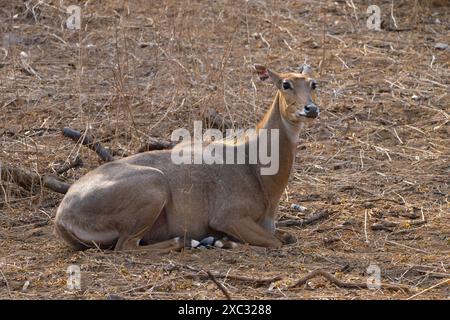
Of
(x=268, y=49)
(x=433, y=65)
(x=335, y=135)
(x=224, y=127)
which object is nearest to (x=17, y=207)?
(x=224, y=127)

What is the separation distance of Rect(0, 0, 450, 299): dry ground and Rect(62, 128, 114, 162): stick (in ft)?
0.45

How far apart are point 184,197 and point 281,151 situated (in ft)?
3.05

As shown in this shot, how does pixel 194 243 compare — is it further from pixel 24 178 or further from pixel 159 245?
pixel 24 178

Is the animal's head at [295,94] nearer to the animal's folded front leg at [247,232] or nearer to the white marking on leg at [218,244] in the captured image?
the animal's folded front leg at [247,232]

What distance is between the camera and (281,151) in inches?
360

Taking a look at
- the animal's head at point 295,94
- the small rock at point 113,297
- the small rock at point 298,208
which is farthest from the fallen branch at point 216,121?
the small rock at point 113,297

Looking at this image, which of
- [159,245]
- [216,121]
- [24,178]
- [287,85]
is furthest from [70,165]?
[287,85]

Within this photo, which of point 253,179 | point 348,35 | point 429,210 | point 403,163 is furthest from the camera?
point 348,35

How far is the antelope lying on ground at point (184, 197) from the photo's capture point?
854 cm

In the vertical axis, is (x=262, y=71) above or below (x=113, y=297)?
above

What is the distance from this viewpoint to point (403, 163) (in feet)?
36.1

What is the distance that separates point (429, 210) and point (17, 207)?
3738 mm

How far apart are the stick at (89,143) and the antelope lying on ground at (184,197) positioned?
3.97 ft

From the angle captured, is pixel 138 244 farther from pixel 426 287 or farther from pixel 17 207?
pixel 426 287
